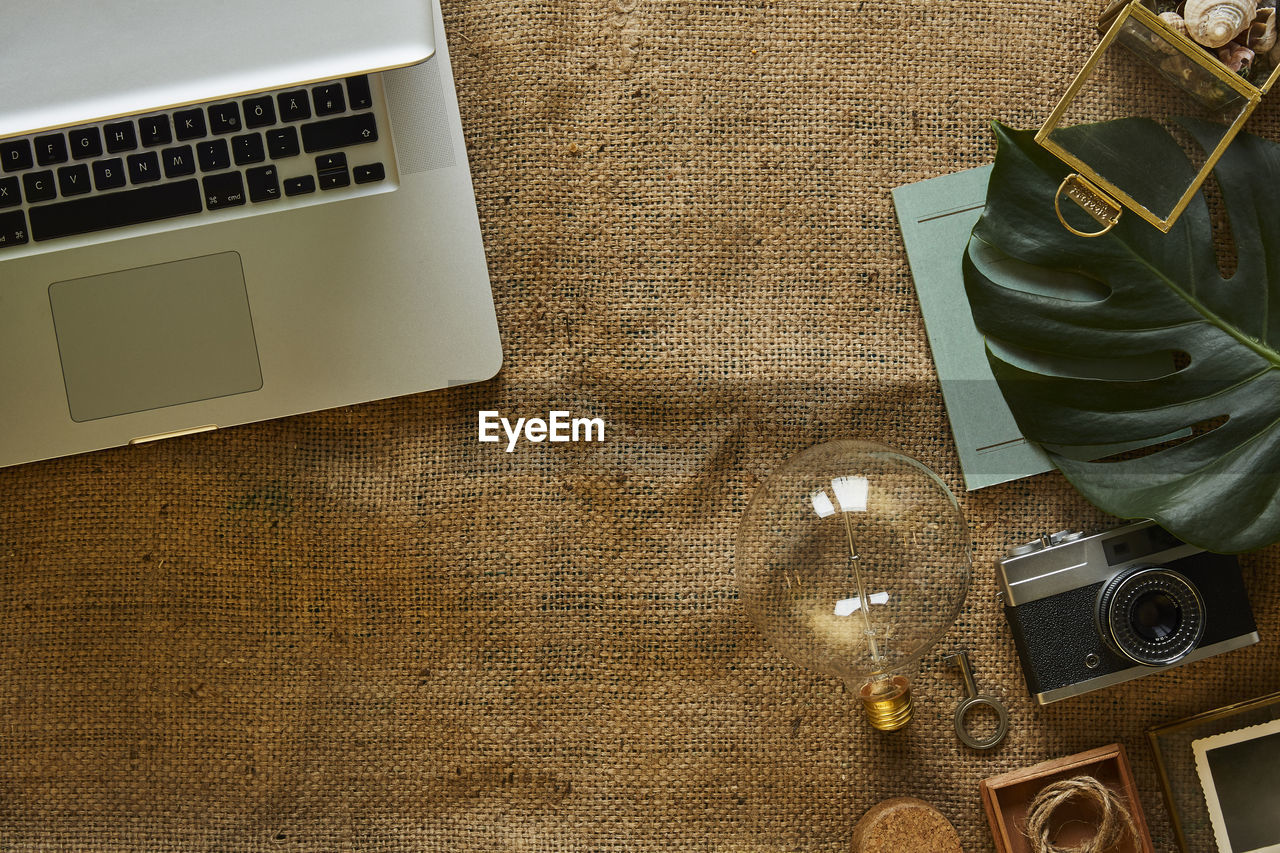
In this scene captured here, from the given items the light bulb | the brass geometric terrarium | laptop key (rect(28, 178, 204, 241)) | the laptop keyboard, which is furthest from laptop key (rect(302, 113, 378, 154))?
the brass geometric terrarium

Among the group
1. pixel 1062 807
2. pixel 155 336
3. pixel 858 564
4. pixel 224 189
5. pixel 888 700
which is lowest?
pixel 1062 807

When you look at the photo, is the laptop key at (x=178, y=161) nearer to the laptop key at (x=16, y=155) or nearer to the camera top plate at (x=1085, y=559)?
the laptop key at (x=16, y=155)

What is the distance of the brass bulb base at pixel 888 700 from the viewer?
760 millimetres

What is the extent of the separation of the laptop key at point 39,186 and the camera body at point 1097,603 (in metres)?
0.85

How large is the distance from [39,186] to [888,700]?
2.67ft

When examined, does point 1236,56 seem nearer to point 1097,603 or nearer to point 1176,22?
point 1176,22

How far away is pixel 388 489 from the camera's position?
0.83 meters

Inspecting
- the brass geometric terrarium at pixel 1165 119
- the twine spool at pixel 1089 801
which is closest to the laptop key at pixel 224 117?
the brass geometric terrarium at pixel 1165 119

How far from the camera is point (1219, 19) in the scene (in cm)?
75

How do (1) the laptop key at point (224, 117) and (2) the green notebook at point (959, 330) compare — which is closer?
(1) the laptop key at point (224, 117)

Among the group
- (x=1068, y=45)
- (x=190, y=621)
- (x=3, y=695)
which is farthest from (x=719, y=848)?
(x=1068, y=45)

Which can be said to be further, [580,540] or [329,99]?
[580,540]

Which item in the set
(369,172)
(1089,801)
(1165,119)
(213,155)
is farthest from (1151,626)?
(213,155)

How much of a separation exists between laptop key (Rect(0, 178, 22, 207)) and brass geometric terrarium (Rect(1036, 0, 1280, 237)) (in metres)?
0.85
